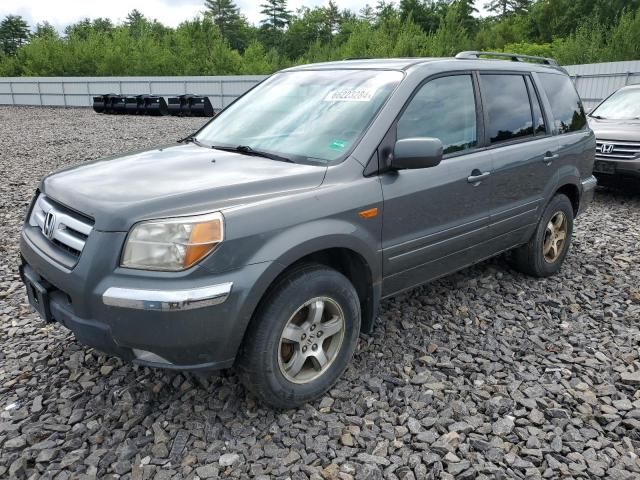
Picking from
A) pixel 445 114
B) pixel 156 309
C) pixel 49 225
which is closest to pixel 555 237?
pixel 445 114

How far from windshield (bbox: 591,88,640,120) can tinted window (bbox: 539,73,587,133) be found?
410 centimetres

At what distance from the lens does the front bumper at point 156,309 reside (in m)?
2.37

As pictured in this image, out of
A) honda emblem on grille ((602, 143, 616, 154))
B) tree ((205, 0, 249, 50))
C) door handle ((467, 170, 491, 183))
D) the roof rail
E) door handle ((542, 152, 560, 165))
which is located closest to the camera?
door handle ((467, 170, 491, 183))

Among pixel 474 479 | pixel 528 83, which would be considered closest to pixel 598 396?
pixel 474 479

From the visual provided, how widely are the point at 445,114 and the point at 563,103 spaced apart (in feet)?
5.88

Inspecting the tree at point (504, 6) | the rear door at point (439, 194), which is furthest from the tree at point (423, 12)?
the rear door at point (439, 194)

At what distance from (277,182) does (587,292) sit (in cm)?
311

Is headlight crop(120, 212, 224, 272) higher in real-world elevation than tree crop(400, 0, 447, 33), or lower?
lower

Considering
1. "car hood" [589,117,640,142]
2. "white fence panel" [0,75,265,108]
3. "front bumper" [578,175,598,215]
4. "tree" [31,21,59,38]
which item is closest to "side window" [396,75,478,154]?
"front bumper" [578,175,598,215]

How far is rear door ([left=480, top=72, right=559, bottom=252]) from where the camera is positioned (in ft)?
12.9

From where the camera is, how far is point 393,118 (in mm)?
3197

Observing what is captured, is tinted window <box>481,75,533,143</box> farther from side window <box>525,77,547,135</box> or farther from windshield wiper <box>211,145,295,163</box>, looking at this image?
windshield wiper <box>211,145,295,163</box>

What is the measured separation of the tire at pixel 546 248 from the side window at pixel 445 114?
1.29 meters

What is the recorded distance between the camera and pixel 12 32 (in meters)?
71.1
